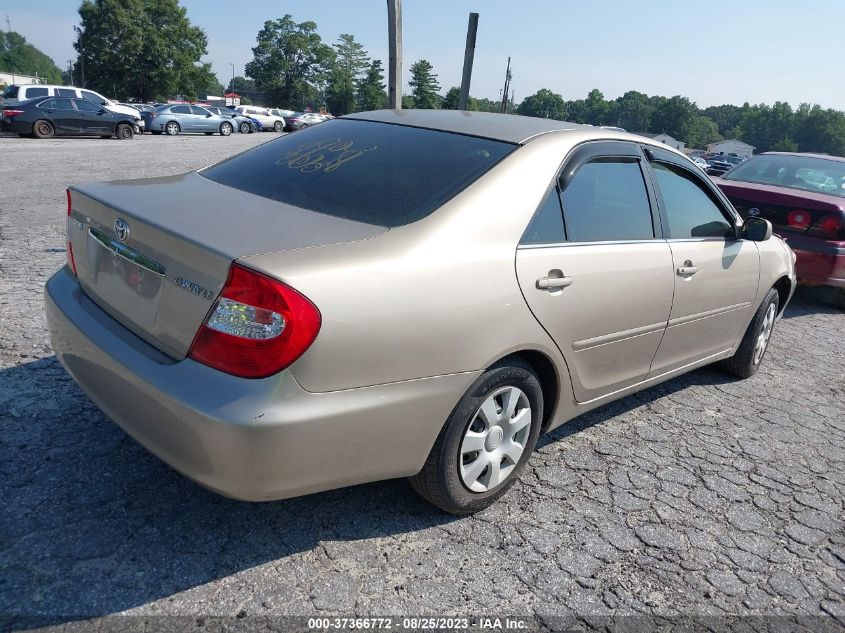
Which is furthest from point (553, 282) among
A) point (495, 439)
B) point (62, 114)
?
point (62, 114)

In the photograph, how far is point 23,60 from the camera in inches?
6211

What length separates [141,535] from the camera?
2484 millimetres

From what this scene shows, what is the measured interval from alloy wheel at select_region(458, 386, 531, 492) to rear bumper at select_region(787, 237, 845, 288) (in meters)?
4.97

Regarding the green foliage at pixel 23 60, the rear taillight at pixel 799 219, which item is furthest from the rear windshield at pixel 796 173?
the green foliage at pixel 23 60

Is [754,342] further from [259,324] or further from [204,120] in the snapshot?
[204,120]

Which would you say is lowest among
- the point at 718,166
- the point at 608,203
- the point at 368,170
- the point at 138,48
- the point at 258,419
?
the point at 718,166

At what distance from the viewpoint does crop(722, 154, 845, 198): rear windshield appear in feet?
24.4

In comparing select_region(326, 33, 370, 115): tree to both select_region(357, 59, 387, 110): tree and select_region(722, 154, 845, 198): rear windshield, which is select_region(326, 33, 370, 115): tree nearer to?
select_region(357, 59, 387, 110): tree

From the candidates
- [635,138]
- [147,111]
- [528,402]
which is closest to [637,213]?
[635,138]

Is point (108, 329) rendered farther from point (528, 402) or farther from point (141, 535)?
point (528, 402)

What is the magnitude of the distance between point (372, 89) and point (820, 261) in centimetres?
9918

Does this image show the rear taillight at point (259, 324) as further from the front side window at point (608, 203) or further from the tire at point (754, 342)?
the tire at point (754, 342)

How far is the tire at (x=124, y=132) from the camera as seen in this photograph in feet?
80.2

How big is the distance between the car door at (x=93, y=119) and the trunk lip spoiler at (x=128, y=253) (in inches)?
Result: 940
